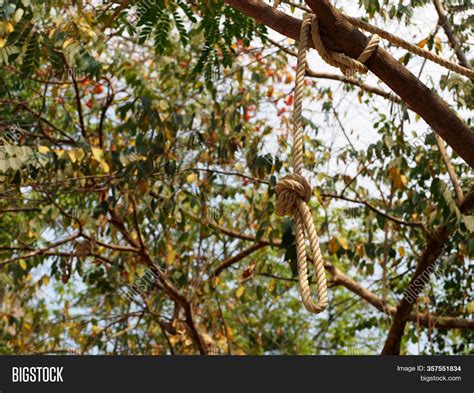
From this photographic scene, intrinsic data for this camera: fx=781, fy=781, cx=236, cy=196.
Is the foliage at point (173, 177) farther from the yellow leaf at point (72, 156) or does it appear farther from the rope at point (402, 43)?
the rope at point (402, 43)

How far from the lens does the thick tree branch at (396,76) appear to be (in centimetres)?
133

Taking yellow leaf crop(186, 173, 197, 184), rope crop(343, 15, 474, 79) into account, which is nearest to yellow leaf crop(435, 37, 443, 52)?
yellow leaf crop(186, 173, 197, 184)

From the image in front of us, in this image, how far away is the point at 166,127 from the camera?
3213 mm

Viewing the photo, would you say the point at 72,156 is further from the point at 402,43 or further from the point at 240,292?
the point at 402,43

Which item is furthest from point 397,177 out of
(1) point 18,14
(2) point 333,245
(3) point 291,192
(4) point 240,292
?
(3) point 291,192

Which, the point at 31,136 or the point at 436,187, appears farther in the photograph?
the point at 31,136

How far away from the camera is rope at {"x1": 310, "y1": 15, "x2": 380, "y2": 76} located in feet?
4.29

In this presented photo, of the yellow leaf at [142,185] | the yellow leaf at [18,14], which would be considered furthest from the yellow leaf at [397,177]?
the yellow leaf at [18,14]
